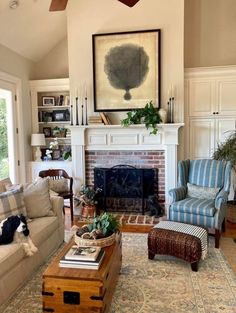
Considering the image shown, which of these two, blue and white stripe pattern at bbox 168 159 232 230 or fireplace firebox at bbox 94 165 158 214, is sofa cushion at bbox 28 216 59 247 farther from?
fireplace firebox at bbox 94 165 158 214

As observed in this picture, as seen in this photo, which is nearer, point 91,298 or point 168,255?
point 91,298

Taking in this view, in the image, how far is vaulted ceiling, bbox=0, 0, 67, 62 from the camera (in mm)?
4070

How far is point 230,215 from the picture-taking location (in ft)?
13.5

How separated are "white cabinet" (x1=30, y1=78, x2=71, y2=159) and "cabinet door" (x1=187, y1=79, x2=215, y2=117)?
2215 millimetres

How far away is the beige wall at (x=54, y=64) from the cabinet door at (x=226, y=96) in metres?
2.78

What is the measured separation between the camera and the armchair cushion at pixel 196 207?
3.29 metres

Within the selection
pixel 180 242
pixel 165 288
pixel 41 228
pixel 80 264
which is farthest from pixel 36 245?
Result: pixel 180 242

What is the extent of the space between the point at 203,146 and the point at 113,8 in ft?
8.84

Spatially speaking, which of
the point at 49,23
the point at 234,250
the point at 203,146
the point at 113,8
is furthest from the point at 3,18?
the point at 234,250

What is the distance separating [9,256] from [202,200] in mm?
2363

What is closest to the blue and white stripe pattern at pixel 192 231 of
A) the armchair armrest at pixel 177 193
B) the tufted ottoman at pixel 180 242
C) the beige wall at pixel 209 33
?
the tufted ottoman at pixel 180 242

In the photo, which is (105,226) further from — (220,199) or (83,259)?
(220,199)

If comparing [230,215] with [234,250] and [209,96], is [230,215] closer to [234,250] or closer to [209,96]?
[234,250]

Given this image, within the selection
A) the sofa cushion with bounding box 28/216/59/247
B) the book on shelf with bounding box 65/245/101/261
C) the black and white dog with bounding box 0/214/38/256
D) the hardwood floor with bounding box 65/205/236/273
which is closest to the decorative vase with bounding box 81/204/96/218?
the hardwood floor with bounding box 65/205/236/273
